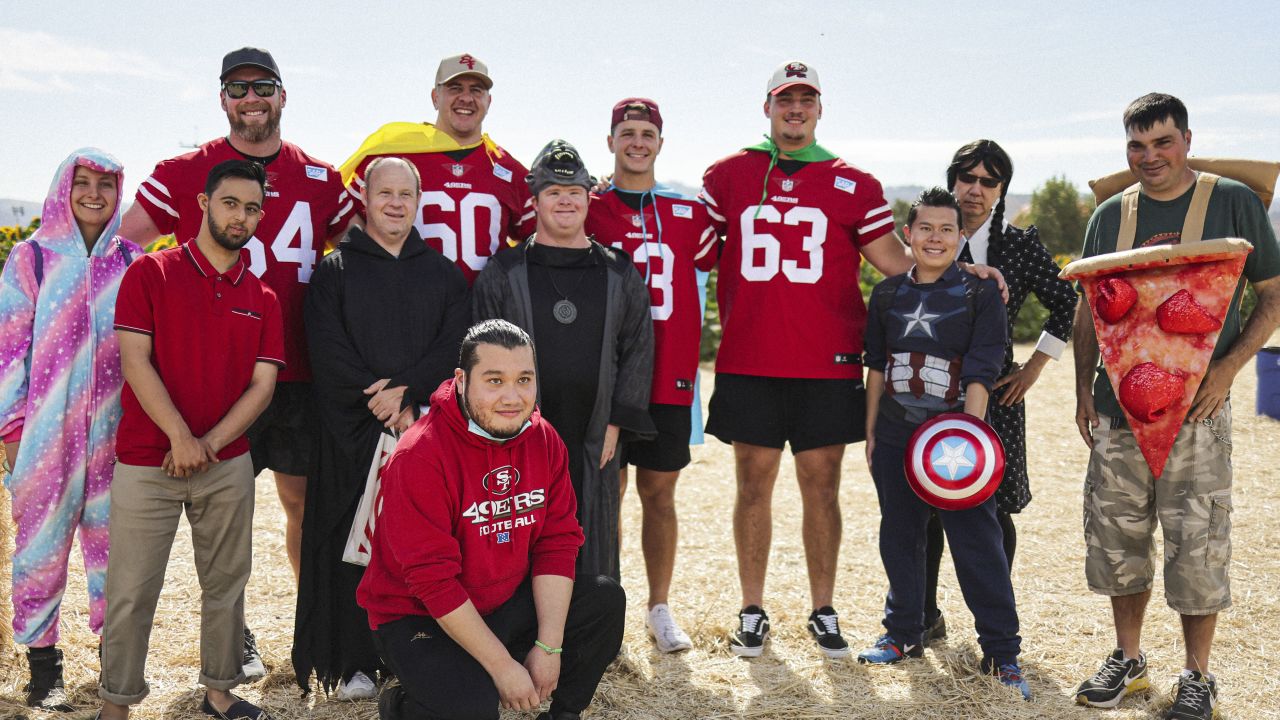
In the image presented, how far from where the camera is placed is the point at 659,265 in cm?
470

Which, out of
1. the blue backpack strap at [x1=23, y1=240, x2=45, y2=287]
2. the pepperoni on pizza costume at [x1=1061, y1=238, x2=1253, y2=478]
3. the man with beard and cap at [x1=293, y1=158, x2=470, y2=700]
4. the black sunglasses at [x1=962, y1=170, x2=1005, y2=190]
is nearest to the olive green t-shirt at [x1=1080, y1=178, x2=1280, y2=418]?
the pepperoni on pizza costume at [x1=1061, y1=238, x2=1253, y2=478]

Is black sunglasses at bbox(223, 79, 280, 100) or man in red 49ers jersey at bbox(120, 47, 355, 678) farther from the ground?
black sunglasses at bbox(223, 79, 280, 100)

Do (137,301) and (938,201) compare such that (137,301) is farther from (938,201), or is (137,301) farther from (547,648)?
(938,201)

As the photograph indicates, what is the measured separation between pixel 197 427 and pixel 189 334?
37 cm

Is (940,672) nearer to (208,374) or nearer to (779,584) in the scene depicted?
(779,584)

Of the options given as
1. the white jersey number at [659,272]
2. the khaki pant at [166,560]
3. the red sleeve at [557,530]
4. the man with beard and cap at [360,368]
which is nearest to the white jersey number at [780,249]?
the white jersey number at [659,272]

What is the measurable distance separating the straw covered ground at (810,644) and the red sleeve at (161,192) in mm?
2130

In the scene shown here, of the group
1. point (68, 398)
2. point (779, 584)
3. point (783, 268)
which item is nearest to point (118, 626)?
point (68, 398)

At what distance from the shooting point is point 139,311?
12.0 feet

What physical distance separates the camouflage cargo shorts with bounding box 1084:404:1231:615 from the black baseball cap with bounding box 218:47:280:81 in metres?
4.19

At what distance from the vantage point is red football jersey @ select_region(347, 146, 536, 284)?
4.62 metres

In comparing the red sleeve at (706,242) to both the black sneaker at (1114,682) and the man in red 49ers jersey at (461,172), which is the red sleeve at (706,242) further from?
the black sneaker at (1114,682)

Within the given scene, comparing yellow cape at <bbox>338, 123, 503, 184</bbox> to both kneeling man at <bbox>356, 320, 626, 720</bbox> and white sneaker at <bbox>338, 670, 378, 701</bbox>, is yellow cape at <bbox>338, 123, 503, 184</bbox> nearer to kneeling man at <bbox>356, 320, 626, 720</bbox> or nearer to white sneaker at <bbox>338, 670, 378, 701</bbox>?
kneeling man at <bbox>356, 320, 626, 720</bbox>

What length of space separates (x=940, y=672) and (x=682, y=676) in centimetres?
121
